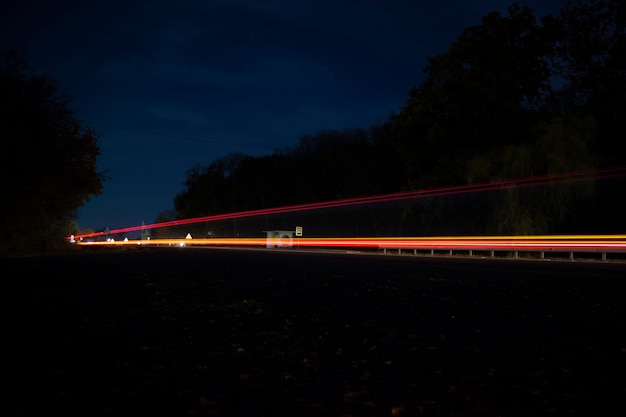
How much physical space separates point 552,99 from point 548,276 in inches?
1042

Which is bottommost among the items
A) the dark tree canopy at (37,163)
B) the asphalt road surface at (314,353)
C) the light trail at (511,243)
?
the light trail at (511,243)

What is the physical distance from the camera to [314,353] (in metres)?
5.90

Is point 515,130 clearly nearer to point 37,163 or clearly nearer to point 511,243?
point 511,243

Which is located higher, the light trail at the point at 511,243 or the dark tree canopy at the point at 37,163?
the dark tree canopy at the point at 37,163

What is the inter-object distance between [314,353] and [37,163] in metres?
25.6

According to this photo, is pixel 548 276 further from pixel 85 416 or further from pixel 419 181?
pixel 419 181

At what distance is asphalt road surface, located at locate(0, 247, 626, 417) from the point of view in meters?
4.26

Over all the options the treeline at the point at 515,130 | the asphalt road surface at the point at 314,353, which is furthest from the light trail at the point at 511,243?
the asphalt road surface at the point at 314,353

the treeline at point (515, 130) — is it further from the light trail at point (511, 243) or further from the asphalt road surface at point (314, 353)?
the asphalt road surface at point (314, 353)

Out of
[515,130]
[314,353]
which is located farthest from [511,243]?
[314,353]

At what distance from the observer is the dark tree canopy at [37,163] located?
2580cm

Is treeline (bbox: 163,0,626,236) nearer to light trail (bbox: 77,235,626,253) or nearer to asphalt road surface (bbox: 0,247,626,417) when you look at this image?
light trail (bbox: 77,235,626,253)

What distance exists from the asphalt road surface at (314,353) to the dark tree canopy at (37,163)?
17.4 meters

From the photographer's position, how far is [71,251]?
33.6 meters
